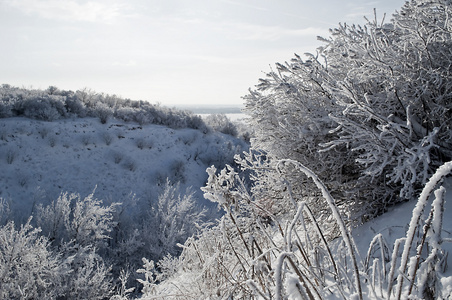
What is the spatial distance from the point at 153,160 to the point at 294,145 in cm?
1480

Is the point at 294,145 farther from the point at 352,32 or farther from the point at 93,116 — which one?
the point at 93,116

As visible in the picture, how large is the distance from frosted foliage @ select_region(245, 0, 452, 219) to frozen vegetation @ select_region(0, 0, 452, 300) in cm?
2

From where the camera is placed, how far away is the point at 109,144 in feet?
54.2

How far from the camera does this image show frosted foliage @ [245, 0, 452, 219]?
244 cm

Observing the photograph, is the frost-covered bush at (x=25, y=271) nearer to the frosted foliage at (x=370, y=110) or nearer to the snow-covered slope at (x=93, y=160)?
the snow-covered slope at (x=93, y=160)

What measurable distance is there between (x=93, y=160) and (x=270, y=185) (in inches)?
551

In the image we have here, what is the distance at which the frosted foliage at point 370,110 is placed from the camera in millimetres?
2438

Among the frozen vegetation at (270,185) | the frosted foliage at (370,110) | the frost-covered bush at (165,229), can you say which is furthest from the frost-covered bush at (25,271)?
the frosted foliage at (370,110)

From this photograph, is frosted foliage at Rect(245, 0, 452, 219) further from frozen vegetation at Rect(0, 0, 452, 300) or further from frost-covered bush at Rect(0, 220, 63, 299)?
frost-covered bush at Rect(0, 220, 63, 299)

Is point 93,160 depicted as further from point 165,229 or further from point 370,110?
point 370,110

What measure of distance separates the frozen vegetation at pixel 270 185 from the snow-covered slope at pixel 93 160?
0.27 feet

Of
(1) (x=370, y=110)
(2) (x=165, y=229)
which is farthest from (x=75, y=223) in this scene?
(1) (x=370, y=110)

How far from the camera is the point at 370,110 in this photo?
7.33 ft

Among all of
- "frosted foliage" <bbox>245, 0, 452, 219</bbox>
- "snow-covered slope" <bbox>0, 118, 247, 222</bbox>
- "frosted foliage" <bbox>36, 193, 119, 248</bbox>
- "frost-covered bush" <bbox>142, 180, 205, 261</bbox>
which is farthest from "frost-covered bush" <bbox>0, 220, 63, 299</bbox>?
"frosted foliage" <bbox>245, 0, 452, 219</bbox>
